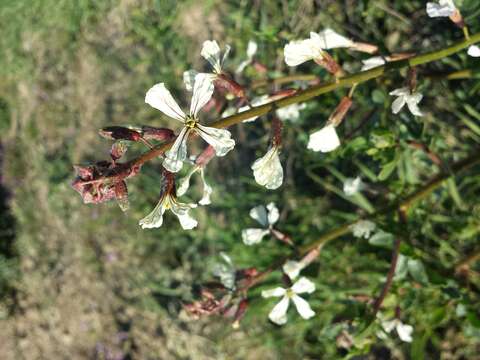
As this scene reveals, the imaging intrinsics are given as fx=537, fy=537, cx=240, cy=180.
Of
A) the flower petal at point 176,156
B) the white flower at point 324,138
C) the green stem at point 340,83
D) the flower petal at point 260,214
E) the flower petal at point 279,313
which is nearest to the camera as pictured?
the flower petal at point 176,156

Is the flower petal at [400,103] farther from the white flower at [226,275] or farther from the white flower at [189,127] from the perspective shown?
the white flower at [226,275]

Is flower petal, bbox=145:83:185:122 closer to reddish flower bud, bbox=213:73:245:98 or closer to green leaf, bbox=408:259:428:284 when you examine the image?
reddish flower bud, bbox=213:73:245:98

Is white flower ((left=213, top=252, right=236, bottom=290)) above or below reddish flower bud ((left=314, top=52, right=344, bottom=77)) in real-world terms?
below

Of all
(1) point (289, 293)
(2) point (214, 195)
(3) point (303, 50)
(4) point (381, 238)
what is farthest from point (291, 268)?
(2) point (214, 195)

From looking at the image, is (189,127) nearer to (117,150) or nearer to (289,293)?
(117,150)

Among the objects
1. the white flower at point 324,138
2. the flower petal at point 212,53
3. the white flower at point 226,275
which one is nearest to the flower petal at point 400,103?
the white flower at point 324,138

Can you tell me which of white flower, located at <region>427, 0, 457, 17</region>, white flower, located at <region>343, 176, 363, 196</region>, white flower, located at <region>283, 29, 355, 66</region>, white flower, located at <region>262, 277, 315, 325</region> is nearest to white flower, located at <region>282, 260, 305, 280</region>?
white flower, located at <region>262, 277, 315, 325</region>
